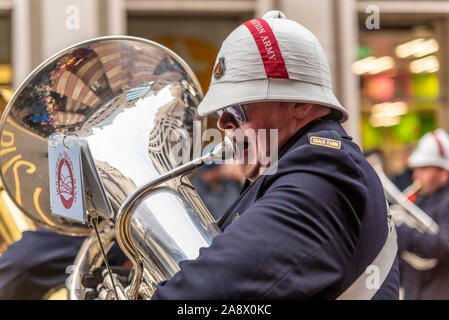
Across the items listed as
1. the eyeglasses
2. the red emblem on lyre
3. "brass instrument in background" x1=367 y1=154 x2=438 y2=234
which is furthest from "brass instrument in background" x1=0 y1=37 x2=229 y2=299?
"brass instrument in background" x1=367 y1=154 x2=438 y2=234

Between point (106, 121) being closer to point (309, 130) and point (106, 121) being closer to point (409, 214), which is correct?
point (309, 130)

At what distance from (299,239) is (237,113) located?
1.42 ft

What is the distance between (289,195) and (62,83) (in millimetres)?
1190

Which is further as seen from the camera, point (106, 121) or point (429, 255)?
point (429, 255)

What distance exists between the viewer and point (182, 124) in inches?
93.9

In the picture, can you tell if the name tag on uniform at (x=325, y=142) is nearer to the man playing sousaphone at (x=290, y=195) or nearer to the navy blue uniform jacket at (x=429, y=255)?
the man playing sousaphone at (x=290, y=195)

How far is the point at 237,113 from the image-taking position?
1.72m

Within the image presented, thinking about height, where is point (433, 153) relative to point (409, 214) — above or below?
above

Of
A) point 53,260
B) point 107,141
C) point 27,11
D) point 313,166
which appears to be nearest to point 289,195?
point 313,166

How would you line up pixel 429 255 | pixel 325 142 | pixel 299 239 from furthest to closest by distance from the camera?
pixel 429 255 < pixel 325 142 < pixel 299 239

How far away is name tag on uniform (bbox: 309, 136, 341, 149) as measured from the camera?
1.55m

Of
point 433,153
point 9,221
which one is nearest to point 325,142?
point 9,221

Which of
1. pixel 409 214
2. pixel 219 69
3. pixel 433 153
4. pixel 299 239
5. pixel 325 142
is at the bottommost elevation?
pixel 409 214
